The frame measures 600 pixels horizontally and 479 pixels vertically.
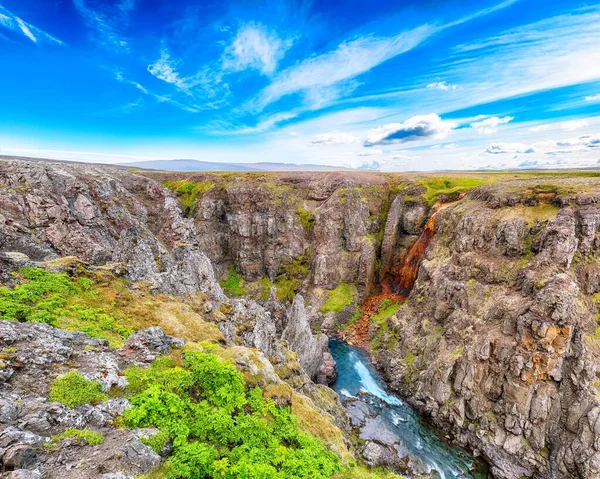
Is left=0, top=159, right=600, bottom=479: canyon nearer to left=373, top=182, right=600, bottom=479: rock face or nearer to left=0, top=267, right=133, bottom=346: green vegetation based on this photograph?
left=373, top=182, right=600, bottom=479: rock face

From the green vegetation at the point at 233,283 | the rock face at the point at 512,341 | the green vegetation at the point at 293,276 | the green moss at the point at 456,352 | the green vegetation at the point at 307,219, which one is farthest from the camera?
the green vegetation at the point at 307,219

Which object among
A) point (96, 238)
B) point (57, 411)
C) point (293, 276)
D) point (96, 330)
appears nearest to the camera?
point (57, 411)

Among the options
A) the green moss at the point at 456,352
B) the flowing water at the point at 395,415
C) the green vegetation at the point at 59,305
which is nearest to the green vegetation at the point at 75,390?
the green vegetation at the point at 59,305

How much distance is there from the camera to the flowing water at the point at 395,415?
4176 cm

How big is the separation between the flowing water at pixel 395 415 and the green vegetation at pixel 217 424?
97.3 ft

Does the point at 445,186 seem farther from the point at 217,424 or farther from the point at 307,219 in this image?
the point at 217,424

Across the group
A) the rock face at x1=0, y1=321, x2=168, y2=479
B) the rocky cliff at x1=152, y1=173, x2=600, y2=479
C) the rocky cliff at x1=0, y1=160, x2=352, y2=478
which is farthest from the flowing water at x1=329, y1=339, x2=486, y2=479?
the rock face at x1=0, y1=321, x2=168, y2=479

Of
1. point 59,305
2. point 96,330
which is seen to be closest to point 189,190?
point 59,305

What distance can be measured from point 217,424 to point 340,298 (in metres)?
71.7

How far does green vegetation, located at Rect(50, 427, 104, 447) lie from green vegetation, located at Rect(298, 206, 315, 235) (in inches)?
3375

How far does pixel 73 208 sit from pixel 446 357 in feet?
211

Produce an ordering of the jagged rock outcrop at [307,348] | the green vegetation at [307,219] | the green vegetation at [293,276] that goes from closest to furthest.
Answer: the jagged rock outcrop at [307,348] < the green vegetation at [293,276] < the green vegetation at [307,219]

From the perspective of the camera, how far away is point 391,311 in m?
77.0

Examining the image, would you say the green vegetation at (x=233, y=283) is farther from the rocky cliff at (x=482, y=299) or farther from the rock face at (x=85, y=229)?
the rock face at (x=85, y=229)
